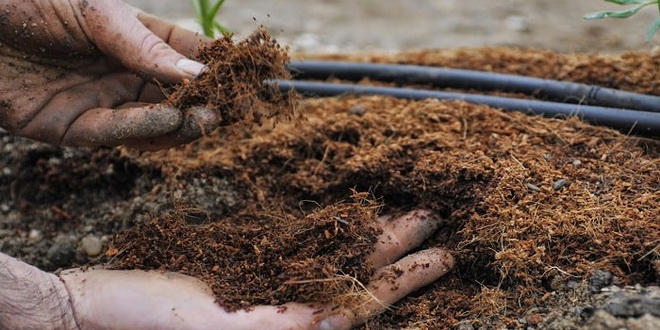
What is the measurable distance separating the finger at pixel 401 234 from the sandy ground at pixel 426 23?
1660 mm

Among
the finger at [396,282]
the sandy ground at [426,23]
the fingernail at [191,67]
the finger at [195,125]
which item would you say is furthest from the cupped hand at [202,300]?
the sandy ground at [426,23]

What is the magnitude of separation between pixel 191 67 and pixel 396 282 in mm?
659

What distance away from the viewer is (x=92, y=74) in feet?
5.67

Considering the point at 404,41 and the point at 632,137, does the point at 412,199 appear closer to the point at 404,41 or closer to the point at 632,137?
the point at 632,137

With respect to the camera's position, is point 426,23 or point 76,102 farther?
point 426,23

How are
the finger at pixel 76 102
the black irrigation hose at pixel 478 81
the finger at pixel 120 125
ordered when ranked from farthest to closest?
the black irrigation hose at pixel 478 81
the finger at pixel 76 102
the finger at pixel 120 125

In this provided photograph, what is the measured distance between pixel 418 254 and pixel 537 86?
2.63ft

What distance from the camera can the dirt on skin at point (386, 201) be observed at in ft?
4.68

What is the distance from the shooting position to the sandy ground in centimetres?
324

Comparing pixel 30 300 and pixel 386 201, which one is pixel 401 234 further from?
pixel 30 300

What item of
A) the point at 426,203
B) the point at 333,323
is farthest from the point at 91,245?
the point at 426,203

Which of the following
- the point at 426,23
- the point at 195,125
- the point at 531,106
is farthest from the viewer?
the point at 426,23

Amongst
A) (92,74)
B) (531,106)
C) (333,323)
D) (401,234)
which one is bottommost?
(333,323)

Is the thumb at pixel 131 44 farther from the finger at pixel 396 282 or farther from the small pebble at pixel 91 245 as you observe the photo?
the finger at pixel 396 282
